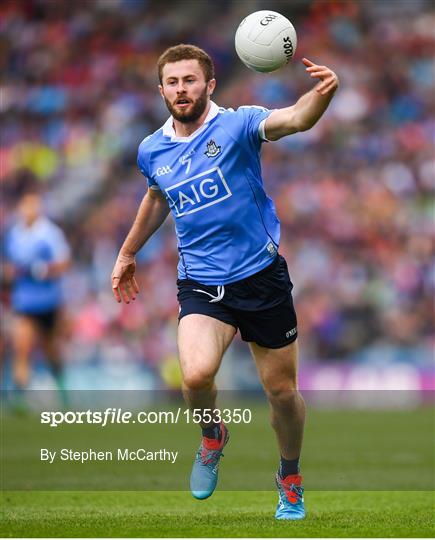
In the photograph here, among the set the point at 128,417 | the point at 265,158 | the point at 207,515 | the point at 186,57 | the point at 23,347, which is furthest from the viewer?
the point at 265,158

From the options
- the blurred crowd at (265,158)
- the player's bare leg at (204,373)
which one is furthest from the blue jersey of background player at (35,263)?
the player's bare leg at (204,373)

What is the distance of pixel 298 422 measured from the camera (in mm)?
6902

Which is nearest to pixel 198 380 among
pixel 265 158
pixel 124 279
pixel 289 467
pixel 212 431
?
pixel 212 431

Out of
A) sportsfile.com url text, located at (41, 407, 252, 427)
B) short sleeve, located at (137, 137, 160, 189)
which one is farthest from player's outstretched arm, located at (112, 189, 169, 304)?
sportsfile.com url text, located at (41, 407, 252, 427)

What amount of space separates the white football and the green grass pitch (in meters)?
2.45

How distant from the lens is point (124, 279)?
288 inches

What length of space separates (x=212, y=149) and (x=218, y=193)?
0.79ft

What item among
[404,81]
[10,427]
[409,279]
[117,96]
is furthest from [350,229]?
[10,427]

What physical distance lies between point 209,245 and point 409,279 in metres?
13.2

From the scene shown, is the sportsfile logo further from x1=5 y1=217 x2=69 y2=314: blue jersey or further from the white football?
x1=5 y1=217 x2=69 y2=314: blue jersey

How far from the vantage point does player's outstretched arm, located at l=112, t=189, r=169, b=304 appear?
716 centimetres

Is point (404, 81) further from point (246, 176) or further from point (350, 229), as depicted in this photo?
point (246, 176)

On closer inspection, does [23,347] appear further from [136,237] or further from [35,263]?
[136,237]

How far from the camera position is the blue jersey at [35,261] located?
14.8 metres
